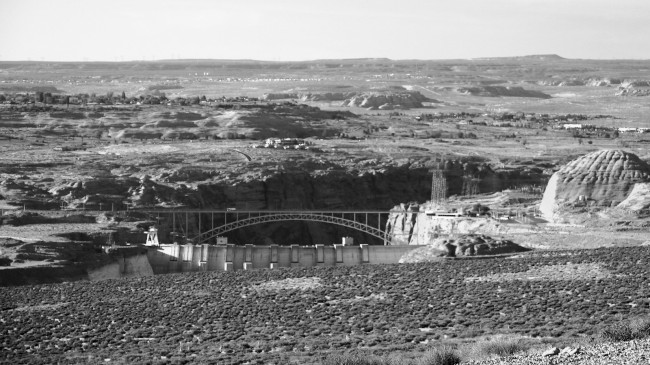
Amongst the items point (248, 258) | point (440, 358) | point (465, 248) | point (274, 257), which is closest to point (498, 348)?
point (440, 358)

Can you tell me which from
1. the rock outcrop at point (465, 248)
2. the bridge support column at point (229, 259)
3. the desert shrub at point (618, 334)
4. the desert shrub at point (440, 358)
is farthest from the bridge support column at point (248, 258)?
the desert shrub at point (440, 358)

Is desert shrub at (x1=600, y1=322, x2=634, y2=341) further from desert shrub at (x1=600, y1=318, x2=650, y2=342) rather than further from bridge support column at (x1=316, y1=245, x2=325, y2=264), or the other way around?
bridge support column at (x1=316, y1=245, x2=325, y2=264)

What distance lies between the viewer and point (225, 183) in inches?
5379

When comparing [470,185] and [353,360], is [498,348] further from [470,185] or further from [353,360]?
[470,185]

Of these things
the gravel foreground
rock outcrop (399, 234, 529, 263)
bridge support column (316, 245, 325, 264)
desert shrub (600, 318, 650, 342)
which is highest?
the gravel foreground

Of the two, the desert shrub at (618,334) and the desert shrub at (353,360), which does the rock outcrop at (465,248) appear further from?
the desert shrub at (353,360)

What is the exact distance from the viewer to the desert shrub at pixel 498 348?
49.5m

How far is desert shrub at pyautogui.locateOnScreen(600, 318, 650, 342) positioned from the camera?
49.8 meters

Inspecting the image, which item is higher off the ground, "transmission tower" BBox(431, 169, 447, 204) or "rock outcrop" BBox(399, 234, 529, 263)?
"rock outcrop" BBox(399, 234, 529, 263)

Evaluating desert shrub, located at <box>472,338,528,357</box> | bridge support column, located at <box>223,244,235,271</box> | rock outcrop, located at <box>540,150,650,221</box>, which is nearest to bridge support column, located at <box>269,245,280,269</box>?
bridge support column, located at <box>223,244,235,271</box>

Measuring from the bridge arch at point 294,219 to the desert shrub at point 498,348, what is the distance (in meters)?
69.4

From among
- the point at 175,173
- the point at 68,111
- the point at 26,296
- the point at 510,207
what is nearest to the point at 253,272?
the point at 26,296

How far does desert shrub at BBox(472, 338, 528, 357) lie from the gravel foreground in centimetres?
163

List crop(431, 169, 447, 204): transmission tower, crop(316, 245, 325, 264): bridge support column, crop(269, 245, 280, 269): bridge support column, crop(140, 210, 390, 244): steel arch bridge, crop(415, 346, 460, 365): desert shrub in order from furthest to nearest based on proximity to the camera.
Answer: crop(431, 169, 447, 204): transmission tower → crop(140, 210, 390, 244): steel arch bridge → crop(316, 245, 325, 264): bridge support column → crop(269, 245, 280, 269): bridge support column → crop(415, 346, 460, 365): desert shrub
